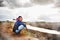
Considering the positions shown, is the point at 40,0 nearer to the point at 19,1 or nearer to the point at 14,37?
the point at 19,1

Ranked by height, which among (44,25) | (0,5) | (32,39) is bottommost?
(32,39)

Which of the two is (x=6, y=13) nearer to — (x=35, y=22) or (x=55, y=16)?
(x=35, y=22)

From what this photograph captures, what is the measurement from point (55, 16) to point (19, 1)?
389mm

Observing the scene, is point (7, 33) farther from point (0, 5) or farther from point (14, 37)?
point (0, 5)

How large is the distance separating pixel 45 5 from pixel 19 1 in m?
0.26

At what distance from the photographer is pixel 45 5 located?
1290 mm

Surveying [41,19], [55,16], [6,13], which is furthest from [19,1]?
[55,16]

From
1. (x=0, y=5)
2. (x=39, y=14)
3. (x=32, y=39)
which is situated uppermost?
(x=0, y=5)

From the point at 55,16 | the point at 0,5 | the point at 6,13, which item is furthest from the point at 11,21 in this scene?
the point at 55,16

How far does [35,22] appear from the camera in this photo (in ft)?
4.22

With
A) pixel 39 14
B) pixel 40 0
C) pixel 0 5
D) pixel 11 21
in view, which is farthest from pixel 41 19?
pixel 0 5

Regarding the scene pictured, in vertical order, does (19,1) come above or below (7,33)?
above

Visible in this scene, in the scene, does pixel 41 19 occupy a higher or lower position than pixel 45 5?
lower

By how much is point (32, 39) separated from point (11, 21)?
276 millimetres
